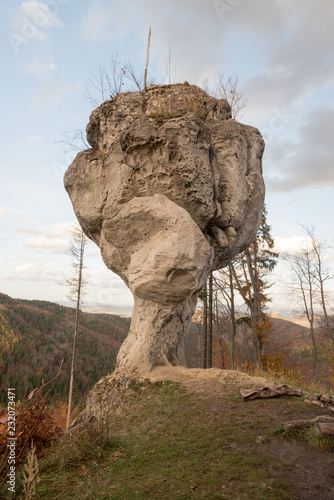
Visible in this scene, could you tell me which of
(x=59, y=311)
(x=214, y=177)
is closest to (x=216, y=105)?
(x=214, y=177)

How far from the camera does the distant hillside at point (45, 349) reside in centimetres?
3959

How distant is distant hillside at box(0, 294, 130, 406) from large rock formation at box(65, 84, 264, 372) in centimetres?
2604

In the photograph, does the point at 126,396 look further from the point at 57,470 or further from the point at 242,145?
the point at 242,145

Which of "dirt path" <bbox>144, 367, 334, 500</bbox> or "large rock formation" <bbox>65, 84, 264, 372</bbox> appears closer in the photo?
"dirt path" <bbox>144, 367, 334, 500</bbox>

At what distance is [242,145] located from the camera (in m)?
10.4

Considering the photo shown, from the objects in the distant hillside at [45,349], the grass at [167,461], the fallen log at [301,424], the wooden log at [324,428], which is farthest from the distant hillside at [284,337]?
the distant hillside at [45,349]

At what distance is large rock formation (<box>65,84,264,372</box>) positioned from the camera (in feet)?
28.6

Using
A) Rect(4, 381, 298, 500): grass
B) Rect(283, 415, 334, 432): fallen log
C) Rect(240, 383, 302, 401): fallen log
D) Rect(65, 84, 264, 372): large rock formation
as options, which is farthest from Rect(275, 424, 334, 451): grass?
Rect(65, 84, 264, 372): large rock formation

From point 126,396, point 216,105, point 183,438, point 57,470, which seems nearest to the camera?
point 57,470

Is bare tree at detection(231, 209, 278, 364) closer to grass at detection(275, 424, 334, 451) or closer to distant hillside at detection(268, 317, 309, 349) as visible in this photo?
distant hillside at detection(268, 317, 309, 349)

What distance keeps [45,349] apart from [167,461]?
5302 cm

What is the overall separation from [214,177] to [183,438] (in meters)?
7.48

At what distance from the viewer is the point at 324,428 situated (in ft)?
14.0

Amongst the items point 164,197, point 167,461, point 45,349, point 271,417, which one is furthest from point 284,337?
point 45,349
